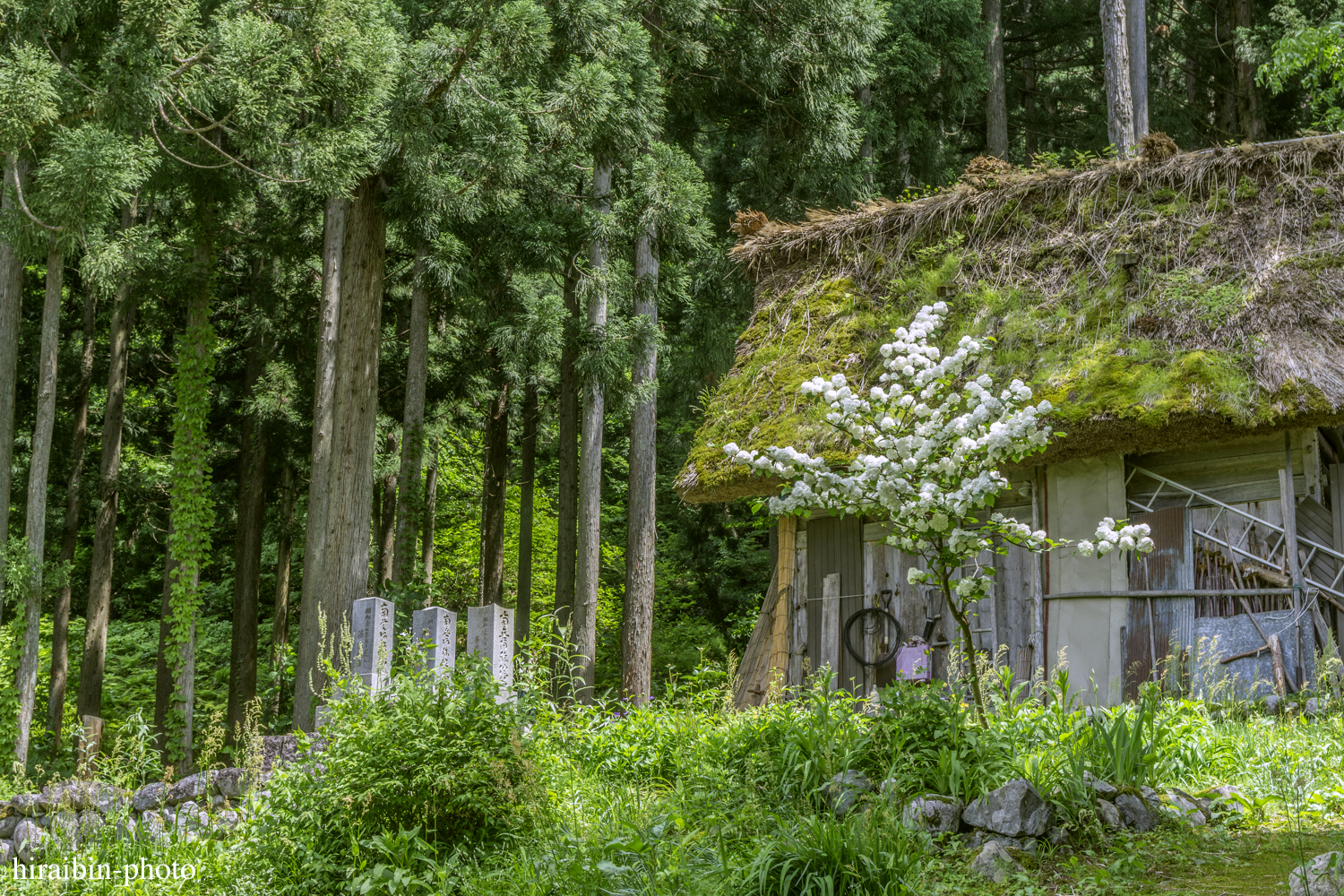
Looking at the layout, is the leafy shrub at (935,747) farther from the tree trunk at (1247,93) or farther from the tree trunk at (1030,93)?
the tree trunk at (1030,93)

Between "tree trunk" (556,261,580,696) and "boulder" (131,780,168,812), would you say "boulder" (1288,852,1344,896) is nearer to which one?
"boulder" (131,780,168,812)

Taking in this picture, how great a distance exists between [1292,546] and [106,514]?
49.6 feet

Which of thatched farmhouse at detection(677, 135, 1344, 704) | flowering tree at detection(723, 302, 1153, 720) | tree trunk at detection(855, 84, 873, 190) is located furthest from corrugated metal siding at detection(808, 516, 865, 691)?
tree trunk at detection(855, 84, 873, 190)

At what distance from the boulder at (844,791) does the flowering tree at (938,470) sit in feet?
2.84

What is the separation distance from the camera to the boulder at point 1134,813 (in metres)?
5.09

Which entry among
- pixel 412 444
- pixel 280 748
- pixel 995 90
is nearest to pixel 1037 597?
Answer: pixel 280 748

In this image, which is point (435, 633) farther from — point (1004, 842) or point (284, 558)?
point (284, 558)

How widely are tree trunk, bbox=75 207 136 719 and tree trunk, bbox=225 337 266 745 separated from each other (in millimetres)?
1765

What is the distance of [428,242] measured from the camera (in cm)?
1350

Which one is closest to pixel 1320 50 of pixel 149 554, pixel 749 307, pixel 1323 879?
pixel 749 307

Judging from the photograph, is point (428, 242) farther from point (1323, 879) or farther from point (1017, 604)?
point (1323, 879)

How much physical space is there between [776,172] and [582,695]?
8.16 m

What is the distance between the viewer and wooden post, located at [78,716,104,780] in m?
6.63

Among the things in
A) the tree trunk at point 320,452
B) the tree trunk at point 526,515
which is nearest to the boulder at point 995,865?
the tree trunk at point 320,452
